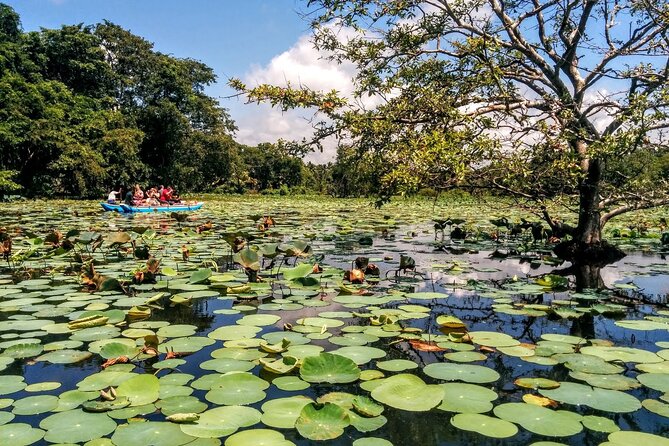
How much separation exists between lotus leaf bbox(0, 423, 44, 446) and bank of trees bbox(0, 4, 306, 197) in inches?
809

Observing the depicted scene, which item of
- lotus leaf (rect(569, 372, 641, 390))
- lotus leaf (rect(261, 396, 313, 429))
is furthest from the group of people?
lotus leaf (rect(569, 372, 641, 390))

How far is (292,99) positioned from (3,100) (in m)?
19.1

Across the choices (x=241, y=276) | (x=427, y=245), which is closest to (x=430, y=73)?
(x=427, y=245)

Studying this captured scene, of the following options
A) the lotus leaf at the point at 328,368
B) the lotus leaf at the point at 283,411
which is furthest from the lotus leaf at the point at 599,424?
the lotus leaf at the point at 283,411

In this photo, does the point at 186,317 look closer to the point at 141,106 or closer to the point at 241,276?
the point at 241,276

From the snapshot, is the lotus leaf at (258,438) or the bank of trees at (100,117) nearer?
the lotus leaf at (258,438)

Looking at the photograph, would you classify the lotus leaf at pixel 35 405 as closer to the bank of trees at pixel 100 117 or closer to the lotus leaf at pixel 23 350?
the lotus leaf at pixel 23 350

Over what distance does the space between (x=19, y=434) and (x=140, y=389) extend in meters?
0.45

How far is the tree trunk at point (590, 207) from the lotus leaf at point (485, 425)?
5.23m

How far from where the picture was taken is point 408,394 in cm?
204

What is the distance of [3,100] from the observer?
20.6 meters

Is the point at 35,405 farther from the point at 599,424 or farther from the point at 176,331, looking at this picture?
the point at 599,424

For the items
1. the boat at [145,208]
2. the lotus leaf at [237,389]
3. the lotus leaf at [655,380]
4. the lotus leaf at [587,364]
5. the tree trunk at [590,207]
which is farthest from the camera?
the boat at [145,208]

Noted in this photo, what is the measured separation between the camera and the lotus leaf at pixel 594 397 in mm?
1965
